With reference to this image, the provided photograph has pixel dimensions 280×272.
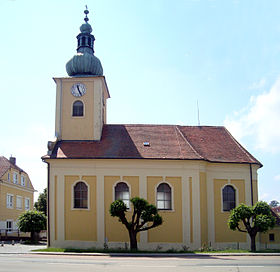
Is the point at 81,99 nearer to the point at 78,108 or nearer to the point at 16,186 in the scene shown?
the point at 78,108

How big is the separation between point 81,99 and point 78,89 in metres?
0.86

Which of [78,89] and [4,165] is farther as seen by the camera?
[4,165]

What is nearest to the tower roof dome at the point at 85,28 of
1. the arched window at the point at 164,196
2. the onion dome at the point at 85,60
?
the onion dome at the point at 85,60

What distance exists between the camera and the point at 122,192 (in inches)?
1121

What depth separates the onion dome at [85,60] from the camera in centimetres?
3161

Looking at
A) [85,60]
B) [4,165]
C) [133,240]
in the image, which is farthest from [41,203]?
[133,240]

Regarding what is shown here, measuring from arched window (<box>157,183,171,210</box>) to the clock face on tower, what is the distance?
971cm

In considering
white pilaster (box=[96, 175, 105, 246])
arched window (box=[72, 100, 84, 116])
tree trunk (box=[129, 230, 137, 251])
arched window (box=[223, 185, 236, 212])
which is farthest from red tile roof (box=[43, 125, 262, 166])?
tree trunk (box=[129, 230, 137, 251])

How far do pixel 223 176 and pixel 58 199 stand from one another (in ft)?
Answer: 40.9

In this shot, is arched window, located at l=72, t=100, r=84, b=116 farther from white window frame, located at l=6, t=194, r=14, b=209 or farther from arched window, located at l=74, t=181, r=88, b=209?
white window frame, located at l=6, t=194, r=14, b=209

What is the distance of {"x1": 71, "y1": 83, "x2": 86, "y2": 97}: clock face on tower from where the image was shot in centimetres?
3116

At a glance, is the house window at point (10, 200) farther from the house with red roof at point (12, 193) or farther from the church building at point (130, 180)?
the church building at point (130, 180)

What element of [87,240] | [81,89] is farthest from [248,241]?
[81,89]

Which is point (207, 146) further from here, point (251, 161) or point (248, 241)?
point (248, 241)
